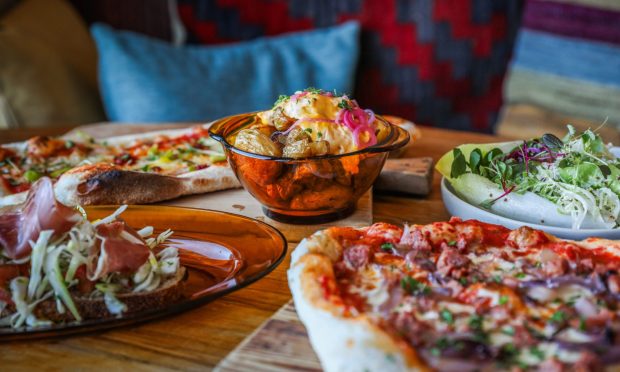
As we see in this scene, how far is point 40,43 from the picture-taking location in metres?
4.80

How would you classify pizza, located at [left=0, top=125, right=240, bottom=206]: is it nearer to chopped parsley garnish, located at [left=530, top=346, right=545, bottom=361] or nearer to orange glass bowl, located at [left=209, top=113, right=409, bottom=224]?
orange glass bowl, located at [left=209, top=113, right=409, bottom=224]

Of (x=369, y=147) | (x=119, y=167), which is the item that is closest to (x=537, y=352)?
(x=369, y=147)

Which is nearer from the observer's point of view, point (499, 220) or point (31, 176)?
point (499, 220)

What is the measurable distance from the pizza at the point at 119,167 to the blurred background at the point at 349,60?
69.2 inches

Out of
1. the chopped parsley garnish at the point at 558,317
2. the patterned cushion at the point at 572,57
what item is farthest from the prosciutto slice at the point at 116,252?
the patterned cushion at the point at 572,57

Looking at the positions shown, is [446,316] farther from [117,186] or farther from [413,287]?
[117,186]

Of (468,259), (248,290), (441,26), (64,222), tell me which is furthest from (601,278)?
(441,26)

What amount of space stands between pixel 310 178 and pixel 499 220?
640mm

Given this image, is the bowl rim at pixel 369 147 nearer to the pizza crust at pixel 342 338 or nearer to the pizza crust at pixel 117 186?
the pizza crust at pixel 117 186

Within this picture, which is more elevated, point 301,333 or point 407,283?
point 407,283

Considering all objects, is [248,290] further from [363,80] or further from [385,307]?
[363,80]

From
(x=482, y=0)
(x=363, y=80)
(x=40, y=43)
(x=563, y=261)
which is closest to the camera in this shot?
(x=563, y=261)

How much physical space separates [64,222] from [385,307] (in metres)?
0.88

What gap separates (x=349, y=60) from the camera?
17.2 ft
